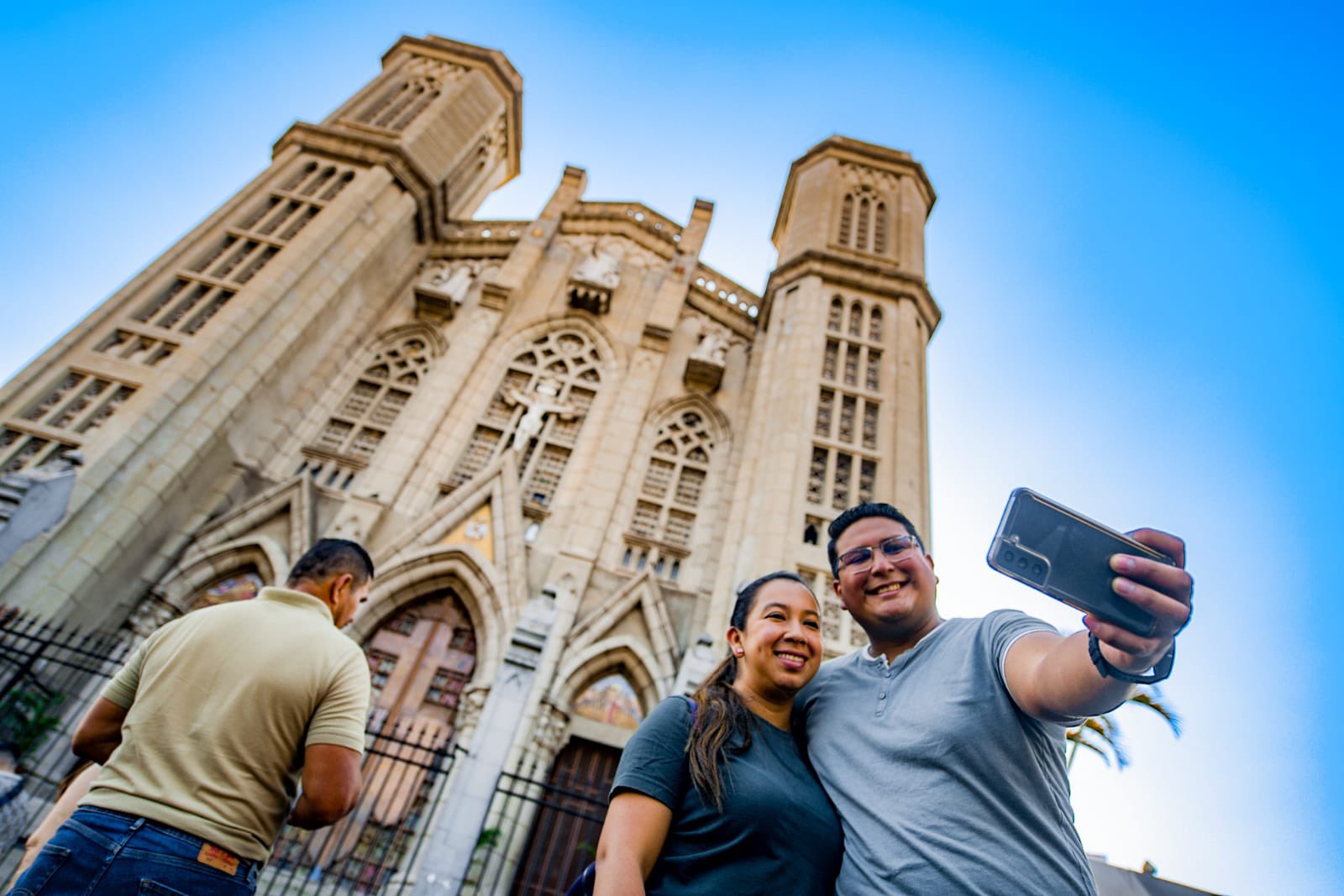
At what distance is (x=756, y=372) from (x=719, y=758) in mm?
12555

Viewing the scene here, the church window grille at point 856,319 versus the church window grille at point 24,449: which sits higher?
the church window grille at point 856,319

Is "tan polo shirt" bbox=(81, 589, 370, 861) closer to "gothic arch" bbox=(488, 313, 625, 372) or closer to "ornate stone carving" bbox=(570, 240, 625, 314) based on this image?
"gothic arch" bbox=(488, 313, 625, 372)

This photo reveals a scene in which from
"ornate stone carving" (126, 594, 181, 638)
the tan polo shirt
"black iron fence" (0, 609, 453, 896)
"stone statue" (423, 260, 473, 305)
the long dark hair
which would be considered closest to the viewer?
the long dark hair

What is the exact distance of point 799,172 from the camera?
1767cm

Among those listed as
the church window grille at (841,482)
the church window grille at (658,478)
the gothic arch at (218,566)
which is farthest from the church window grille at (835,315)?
the gothic arch at (218,566)

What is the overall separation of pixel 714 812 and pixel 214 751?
1645mm

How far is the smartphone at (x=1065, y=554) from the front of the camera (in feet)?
4.28

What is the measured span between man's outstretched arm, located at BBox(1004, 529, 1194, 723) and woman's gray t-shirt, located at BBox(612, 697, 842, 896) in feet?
2.06

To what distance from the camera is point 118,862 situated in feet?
6.22

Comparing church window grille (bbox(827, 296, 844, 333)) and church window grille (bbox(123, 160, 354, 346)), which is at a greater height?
church window grille (bbox(827, 296, 844, 333))

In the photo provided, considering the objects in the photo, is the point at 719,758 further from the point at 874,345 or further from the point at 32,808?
the point at 874,345

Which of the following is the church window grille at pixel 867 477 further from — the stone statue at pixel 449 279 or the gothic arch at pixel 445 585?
the stone statue at pixel 449 279

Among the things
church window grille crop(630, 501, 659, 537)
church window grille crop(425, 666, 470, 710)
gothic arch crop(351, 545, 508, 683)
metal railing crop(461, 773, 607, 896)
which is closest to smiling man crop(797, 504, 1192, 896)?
metal railing crop(461, 773, 607, 896)

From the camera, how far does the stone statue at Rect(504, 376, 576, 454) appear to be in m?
12.1
